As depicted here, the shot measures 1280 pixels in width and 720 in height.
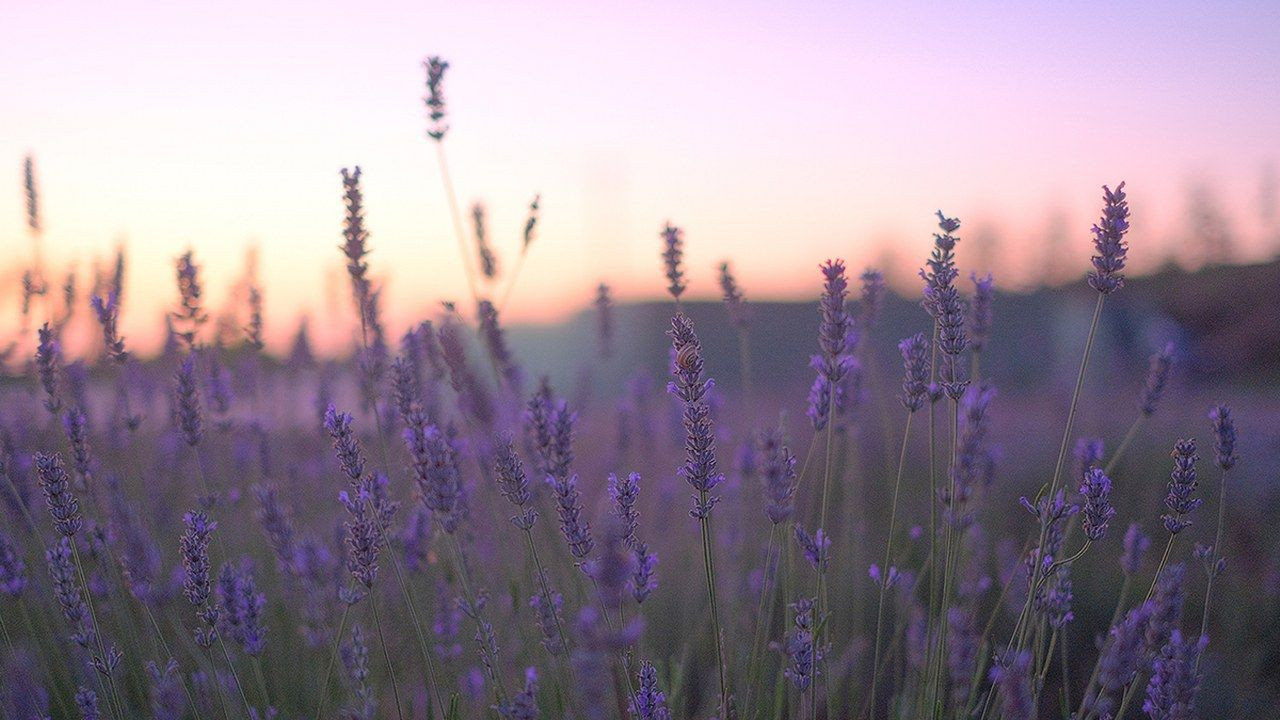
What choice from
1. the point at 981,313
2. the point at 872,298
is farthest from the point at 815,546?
the point at 872,298

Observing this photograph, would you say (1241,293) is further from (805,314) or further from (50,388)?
(50,388)

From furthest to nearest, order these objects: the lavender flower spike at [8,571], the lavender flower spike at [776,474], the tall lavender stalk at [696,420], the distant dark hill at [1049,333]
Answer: the distant dark hill at [1049,333] < the lavender flower spike at [8,571] < the lavender flower spike at [776,474] < the tall lavender stalk at [696,420]

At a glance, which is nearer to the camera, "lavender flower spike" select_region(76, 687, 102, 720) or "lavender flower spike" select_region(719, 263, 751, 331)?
"lavender flower spike" select_region(76, 687, 102, 720)

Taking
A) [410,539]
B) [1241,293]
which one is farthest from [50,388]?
[1241,293]

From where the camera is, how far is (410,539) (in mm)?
2371

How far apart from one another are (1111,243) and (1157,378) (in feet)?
2.44

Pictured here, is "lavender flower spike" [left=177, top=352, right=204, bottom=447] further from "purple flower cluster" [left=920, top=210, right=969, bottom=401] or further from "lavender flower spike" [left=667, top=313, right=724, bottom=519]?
"purple flower cluster" [left=920, top=210, right=969, bottom=401]

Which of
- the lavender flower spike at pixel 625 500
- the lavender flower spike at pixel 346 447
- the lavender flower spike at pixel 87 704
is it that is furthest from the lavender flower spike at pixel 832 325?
the lavender flower spike at pixel 87 704

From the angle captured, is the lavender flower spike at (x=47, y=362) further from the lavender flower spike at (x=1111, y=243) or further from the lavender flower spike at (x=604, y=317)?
the lavender flower spike at (x=1111, y=243)

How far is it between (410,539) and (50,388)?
0.90 m

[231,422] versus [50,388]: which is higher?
[50,388]

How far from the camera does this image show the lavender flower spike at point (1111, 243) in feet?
5.48

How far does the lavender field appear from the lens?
1640mm

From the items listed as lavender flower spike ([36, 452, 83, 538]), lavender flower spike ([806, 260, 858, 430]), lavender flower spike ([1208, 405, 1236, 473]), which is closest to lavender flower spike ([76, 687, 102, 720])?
lavender flower spike ([36, 452, 83, 538])
